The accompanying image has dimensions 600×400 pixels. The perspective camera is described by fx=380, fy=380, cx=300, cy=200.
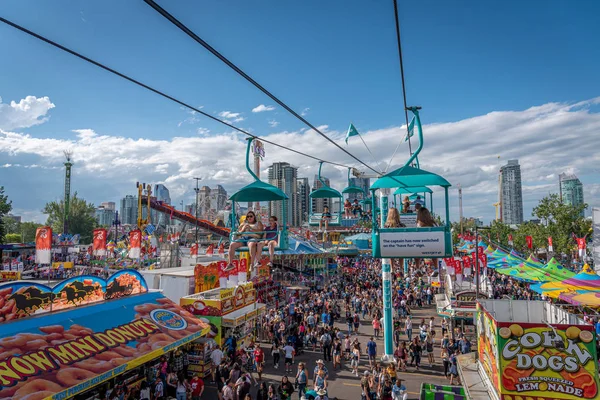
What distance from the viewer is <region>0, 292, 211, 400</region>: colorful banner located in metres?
7.84

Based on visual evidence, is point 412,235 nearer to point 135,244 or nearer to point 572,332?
point 572,332

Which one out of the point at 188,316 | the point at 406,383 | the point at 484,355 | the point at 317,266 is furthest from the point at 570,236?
A: the point at 188,316

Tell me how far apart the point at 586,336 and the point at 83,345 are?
1129cm

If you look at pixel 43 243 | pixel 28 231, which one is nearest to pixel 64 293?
pixel 43 243

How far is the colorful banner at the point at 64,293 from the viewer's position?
30.3 feet

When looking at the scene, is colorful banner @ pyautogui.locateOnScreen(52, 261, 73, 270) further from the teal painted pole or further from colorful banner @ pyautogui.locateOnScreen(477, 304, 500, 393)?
colorful banner @ pyautogui.locateOnScreen(477, 304, 500, 393)

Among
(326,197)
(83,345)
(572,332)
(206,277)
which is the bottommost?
(83,345)

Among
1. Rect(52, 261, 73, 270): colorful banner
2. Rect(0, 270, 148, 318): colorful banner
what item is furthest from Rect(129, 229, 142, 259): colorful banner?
Rect(52, 261, 73, 270): colorful banner

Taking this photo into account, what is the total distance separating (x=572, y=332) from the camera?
300 inches

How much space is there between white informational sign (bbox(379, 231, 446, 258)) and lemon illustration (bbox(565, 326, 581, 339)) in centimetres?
279

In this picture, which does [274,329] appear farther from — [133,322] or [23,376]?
[23,376]

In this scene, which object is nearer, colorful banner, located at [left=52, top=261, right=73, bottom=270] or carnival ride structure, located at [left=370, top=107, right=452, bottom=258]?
carnival ride structure, located at [left=370, top=107, right=452, bottom=258]

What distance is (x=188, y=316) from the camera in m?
13.8

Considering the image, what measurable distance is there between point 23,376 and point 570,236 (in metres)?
40.9
